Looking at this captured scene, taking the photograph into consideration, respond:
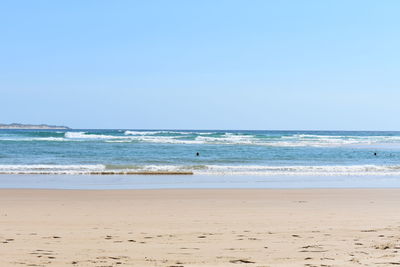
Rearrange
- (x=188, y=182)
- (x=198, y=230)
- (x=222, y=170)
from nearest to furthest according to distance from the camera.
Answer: (x=198, y=230)
(x=188, y=182)
(x=222, y=170)

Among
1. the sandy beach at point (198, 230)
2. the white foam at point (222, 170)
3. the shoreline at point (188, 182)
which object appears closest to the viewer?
the sandy beach at point (198, 230)

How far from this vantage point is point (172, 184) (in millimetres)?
15906

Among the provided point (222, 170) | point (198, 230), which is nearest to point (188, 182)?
point (222, 170)

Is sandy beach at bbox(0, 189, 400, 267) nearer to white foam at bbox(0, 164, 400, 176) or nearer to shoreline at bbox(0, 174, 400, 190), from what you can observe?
shoreline at bbox(0, 174, 400, 190)

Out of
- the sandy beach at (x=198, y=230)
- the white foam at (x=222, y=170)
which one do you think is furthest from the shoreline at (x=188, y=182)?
the sandy beach at (x=198, y=230)

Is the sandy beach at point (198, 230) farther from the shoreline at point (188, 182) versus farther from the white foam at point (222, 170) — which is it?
the white foam at point (222, 170)

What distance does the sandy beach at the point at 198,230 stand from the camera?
18.9ft

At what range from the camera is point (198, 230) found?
7531mm

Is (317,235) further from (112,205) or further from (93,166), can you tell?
(93,166)

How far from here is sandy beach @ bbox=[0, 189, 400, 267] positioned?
5.76 meters

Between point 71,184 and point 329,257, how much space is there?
10988mm

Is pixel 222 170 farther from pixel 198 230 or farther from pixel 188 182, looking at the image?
pixel 198 230

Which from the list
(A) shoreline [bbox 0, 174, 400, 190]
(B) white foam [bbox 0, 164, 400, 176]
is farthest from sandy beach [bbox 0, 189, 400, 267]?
(B) white foam [bbox 0, 164, 400, 176]

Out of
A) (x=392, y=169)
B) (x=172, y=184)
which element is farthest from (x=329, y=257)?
(x=392, y=169)
